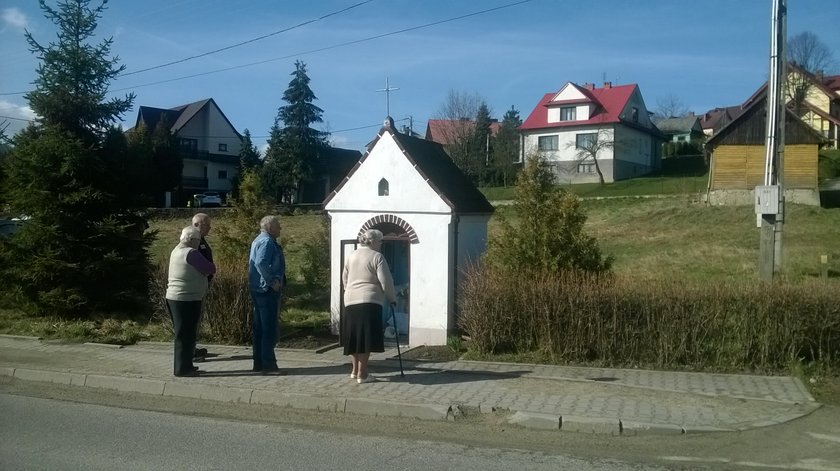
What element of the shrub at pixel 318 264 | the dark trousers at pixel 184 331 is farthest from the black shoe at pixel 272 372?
the shrub at pixel 318 264

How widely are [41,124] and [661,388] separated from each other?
485 inches

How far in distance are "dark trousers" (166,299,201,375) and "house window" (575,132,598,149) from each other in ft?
157

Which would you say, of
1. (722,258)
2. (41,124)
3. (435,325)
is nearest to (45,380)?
(435,325)

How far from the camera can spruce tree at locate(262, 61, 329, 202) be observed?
4862 centimetres

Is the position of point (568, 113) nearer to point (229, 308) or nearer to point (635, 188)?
point (635, 188)

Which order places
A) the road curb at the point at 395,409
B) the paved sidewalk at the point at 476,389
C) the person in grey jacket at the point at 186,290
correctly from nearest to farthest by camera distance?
the paved sidewalk at the point at 476,389
the road curb at the point at 395,409
the person in grey jacket at the point at 186,290

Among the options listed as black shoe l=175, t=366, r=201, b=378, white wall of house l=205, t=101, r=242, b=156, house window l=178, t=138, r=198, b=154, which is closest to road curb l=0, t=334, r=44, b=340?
black shoe l=175, t=366, r=201, b=378

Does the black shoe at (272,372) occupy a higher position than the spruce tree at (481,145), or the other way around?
the spruce tree at (481,145)

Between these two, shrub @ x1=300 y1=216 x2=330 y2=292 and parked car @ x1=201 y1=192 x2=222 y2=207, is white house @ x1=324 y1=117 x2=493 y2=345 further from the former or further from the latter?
parked car @ x1=201 y1=192 x2=222 y2=207

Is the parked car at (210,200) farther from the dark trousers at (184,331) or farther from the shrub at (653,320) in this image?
the shrub at (653,320)

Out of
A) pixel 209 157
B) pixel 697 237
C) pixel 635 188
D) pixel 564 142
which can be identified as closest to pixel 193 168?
pixel 209 157

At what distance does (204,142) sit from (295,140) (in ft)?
57.3

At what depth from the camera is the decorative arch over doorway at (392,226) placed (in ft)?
38.7

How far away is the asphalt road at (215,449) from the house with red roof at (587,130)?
49.0m
